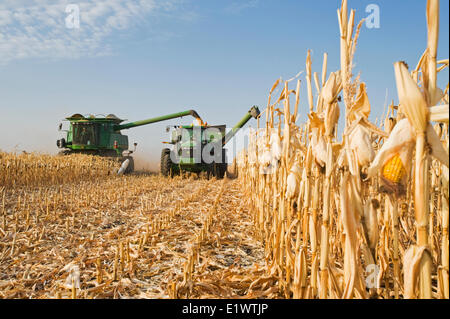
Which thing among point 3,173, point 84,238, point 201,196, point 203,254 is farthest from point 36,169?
point 203,254

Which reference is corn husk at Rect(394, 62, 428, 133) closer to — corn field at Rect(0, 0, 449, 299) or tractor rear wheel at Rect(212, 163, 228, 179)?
corn field at Rect(0, 0, 449, 299)

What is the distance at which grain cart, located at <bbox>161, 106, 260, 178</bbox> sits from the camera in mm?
11969

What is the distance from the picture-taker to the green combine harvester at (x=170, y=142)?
12.2 meters

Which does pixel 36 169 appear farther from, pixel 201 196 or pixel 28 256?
pixel 28 256

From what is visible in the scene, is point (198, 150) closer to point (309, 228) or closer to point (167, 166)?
point (167, 166)

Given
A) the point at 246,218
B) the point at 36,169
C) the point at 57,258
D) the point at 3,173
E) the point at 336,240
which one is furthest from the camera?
the point at 36,169

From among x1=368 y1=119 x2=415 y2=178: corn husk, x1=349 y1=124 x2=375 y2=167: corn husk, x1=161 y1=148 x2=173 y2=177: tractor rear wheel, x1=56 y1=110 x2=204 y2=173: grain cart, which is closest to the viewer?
x1=368 y1=119 x2=415 y2=178: corn husk

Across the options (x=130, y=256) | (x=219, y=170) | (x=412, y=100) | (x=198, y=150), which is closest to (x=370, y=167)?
(x=412, y=100)

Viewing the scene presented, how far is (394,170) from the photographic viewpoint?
1.12 m

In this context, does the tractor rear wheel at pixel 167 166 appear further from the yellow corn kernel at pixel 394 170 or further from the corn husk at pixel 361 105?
the yellow corn kernel at pixel 394 170

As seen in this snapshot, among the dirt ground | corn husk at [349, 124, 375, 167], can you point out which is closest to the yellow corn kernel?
corn husk at [349, 124, 375, 167]

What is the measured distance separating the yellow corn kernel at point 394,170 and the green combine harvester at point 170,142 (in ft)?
28.9
